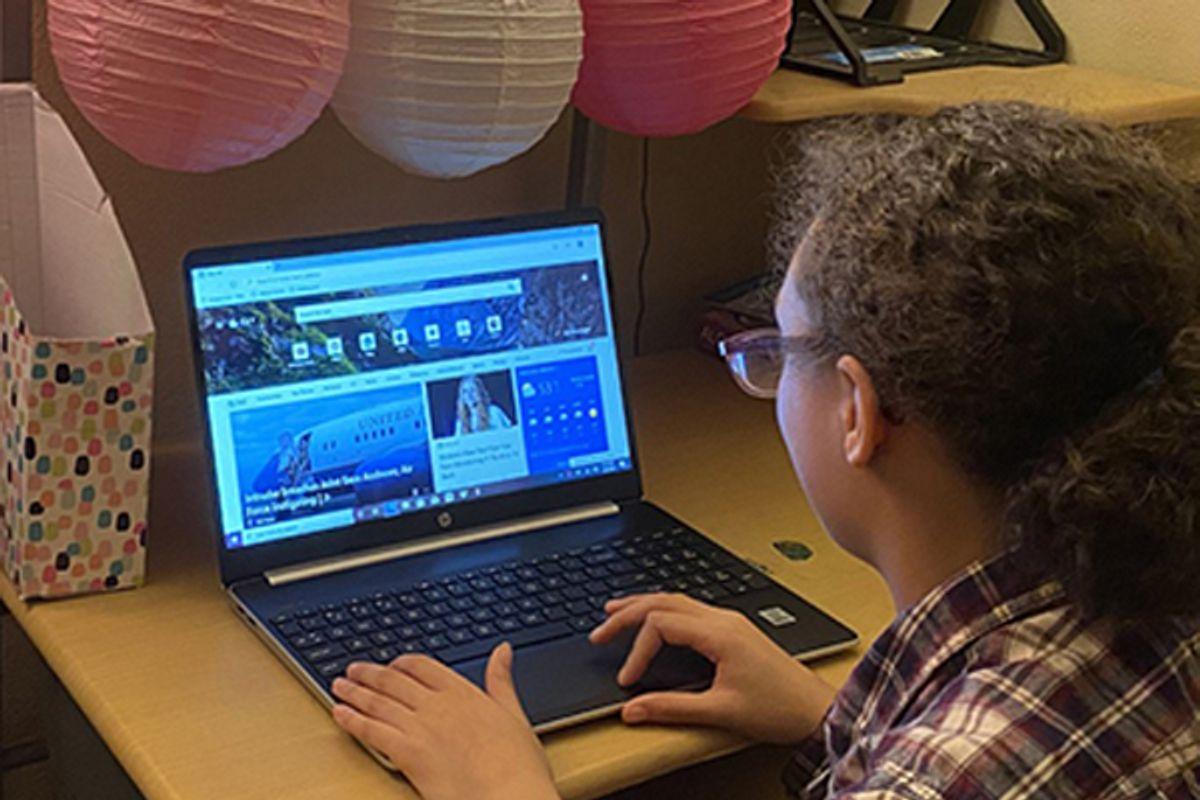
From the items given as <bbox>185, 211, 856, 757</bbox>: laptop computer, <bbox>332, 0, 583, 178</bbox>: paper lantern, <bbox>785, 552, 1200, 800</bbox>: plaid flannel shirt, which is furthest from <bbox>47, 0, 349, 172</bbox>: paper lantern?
<bbox>785, 552, 1200, 800</bbox>: plaid flannel shirt

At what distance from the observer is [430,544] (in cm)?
130

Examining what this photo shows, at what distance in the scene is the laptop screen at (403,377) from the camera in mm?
1238

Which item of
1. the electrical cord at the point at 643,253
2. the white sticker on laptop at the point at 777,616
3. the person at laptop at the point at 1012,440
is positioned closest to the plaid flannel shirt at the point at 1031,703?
the person at laptop at the point at 1012,440

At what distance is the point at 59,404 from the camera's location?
112 centimetres

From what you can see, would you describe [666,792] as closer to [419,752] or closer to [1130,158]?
[419,752]

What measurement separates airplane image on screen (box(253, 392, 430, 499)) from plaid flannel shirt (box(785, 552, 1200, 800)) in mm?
488

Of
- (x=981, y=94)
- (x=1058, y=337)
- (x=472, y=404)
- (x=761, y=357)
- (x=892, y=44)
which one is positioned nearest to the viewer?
(x=1058, y=337)

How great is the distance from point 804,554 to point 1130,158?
1.79ft

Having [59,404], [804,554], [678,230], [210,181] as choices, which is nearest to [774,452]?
[804,554]

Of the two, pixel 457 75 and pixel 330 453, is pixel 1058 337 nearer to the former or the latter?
pixel 457 75

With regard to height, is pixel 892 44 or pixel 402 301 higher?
pixel 892 44

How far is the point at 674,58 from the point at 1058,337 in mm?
517

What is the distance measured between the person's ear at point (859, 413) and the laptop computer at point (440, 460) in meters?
0.27

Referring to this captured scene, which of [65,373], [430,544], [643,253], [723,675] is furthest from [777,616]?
[643,253]
